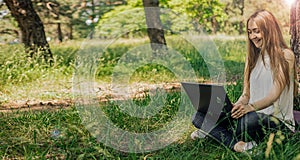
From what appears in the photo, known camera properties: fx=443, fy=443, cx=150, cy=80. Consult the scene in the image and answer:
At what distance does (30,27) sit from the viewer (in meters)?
6.55

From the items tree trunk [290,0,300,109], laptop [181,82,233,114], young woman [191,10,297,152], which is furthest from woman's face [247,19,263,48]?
tree trunk [290,0,300,109]

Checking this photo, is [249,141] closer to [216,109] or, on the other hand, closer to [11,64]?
[216,109]

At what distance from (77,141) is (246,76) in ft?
4.19

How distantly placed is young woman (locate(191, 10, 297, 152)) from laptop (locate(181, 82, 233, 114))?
0.26 feet

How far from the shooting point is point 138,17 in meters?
9.73

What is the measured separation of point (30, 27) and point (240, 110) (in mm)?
4469

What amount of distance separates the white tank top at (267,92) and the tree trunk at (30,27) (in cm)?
407

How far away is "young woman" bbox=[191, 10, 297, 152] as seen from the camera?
281 centimetres

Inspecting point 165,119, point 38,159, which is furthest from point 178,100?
point 38,159

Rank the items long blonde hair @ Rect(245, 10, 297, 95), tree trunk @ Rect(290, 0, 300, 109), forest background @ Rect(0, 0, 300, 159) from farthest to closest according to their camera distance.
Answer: tree trunk @ Rect(290, 0, 300, 109) < forest background @ Rect(0, 0, 300, 159) < long blonde hair @ Rect(245, 10, 297, 95)

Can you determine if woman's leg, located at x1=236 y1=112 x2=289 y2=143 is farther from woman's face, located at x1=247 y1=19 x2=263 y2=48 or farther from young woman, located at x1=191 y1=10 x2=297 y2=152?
woman's face, located at x1=247 y1=19 x2=263 y2=48

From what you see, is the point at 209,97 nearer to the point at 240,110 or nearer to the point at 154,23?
the point at 240,110

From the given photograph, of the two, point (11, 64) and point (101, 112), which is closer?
point (101, 112)

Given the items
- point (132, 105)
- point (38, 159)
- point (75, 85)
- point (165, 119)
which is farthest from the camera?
point (75, 85)
